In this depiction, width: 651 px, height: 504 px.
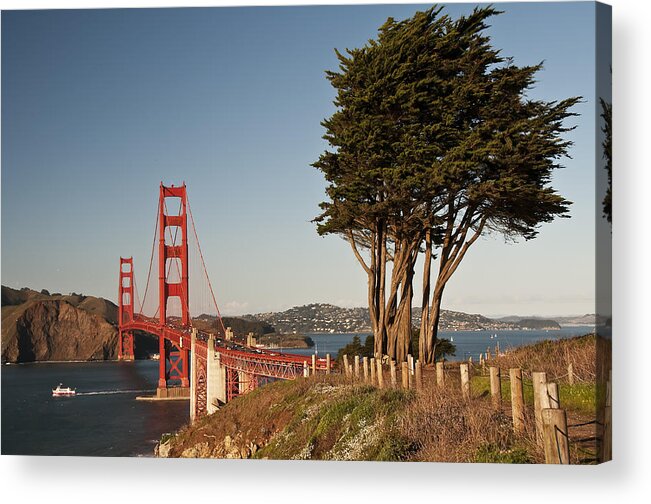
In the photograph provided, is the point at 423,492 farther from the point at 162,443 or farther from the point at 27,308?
the point at 27,308

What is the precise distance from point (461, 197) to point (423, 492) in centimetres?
511

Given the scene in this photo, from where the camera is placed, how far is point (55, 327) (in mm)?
21688

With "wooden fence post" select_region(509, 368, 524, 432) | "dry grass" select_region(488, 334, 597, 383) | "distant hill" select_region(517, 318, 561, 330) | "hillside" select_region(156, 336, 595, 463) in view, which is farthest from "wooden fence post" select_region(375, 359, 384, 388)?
"wooden fence post" select_region(509, 368, 524, 432)

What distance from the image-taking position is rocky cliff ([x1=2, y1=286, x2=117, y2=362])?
14688 mm

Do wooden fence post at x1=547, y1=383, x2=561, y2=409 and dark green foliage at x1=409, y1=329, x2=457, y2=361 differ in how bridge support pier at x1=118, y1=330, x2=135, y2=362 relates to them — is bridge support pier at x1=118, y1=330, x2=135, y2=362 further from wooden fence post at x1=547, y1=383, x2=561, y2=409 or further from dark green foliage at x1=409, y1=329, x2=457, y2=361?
wooden fence post at x1=547, y1=383, x2=561, y2=409

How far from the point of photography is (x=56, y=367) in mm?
20312

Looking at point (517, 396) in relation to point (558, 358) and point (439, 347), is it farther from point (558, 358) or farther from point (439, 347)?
point (439, 347)

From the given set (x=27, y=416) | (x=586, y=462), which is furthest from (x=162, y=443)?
(x=586, y=462)

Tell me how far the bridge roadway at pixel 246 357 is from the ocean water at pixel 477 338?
0.36 meters

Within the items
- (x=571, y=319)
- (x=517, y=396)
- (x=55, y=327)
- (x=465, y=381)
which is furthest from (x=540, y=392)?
(x=55, y=327)

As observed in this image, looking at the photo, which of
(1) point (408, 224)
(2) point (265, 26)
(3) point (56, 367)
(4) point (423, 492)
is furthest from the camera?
(3) point (56, 367)

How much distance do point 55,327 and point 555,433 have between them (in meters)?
15.9

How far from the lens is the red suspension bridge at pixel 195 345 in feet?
55.4

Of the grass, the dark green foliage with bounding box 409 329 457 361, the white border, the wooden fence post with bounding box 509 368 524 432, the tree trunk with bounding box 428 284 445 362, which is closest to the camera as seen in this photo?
the wooden fence post with bounding box 509 368 524 432
